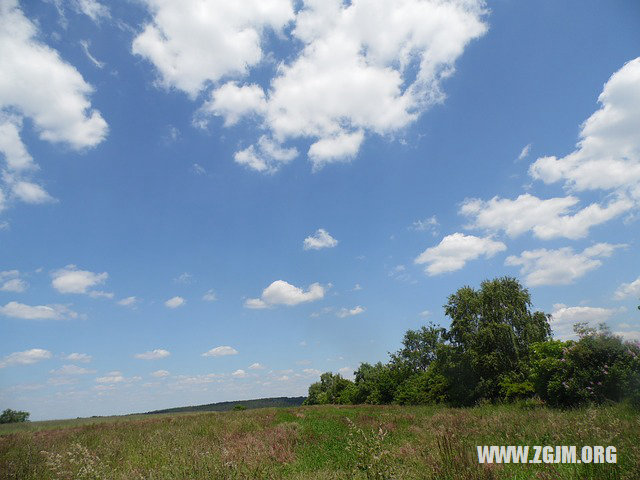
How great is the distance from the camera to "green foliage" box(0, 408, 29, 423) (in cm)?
9035

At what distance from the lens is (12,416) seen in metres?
94.6

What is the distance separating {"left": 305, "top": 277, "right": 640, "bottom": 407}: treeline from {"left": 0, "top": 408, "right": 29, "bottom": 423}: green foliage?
104 meters

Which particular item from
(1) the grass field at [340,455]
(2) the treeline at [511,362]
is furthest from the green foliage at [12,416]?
(1) the grass field at [340,455]

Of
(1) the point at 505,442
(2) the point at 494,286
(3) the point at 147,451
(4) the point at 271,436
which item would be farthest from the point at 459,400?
(3) the point at 147,451

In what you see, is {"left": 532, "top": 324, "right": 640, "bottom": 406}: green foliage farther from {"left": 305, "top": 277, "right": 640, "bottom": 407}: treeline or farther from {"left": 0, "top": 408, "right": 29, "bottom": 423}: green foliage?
{"left": 0, "top": 408, "right": 29, "bottom": 423}: green foliage

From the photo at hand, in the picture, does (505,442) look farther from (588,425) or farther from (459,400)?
(459,400)

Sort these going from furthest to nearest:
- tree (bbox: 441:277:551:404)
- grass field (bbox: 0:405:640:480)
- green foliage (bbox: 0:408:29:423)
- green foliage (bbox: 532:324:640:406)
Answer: green foliage (bbox: 0:408:29:423)
tree (bbox: 441:277:551:404)
green foliage (bbox: 532:324:640:406)
grass field (bbox: 0:405:640:480)

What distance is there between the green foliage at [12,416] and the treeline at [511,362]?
103612 millimetres

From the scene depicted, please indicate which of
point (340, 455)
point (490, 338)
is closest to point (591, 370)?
point (340, 455)

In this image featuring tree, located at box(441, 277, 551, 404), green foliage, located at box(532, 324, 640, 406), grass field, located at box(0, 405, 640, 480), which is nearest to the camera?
grass field, located at box(0, 405, 640, 480)

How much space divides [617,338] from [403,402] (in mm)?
32233

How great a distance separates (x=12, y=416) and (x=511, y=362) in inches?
5005

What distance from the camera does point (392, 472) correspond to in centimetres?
502

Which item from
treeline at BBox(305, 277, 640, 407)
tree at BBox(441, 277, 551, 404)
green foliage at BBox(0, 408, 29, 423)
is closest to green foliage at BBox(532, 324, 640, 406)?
treeline at BBox(305, 277, 640, 407)
